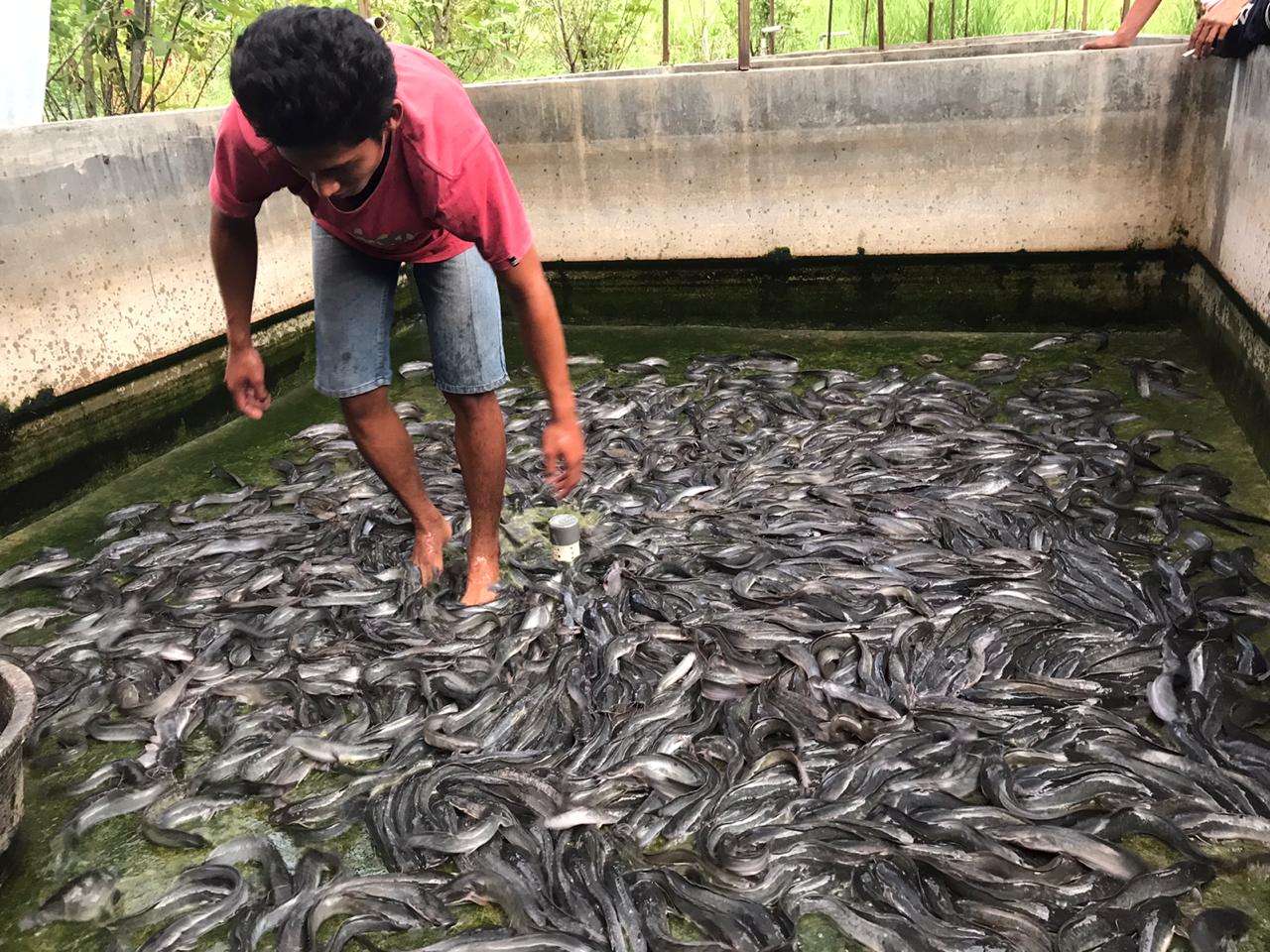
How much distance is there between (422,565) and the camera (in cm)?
380

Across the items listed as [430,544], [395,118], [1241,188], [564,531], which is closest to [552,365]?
[395,118]

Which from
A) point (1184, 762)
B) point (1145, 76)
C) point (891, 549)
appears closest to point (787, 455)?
point (891, 549)

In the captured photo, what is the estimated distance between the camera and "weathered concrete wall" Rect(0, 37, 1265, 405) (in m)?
5.00

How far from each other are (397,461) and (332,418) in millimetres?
2344

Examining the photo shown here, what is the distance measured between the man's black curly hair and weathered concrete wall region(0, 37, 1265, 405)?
3.35 meters

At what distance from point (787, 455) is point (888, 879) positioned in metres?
2.59

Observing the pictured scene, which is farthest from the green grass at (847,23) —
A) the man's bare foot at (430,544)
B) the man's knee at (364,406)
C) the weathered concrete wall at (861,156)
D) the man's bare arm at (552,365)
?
the man's bare arm at (552,365)

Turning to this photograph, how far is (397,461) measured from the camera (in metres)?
3.62

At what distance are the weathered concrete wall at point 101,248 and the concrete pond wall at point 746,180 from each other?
0.4 inches

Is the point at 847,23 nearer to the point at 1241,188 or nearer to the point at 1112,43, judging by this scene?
the point at 1112,43

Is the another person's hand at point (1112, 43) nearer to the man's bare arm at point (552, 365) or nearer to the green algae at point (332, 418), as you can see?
the green algae at point (332, 418)

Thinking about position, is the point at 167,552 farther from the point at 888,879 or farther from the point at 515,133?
the point at 515,133

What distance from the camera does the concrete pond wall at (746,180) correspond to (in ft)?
16.0

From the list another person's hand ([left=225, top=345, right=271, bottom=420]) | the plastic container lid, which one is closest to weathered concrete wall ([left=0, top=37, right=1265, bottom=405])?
another person's hand ([left=225, top=345, right=271, bottom=420])
